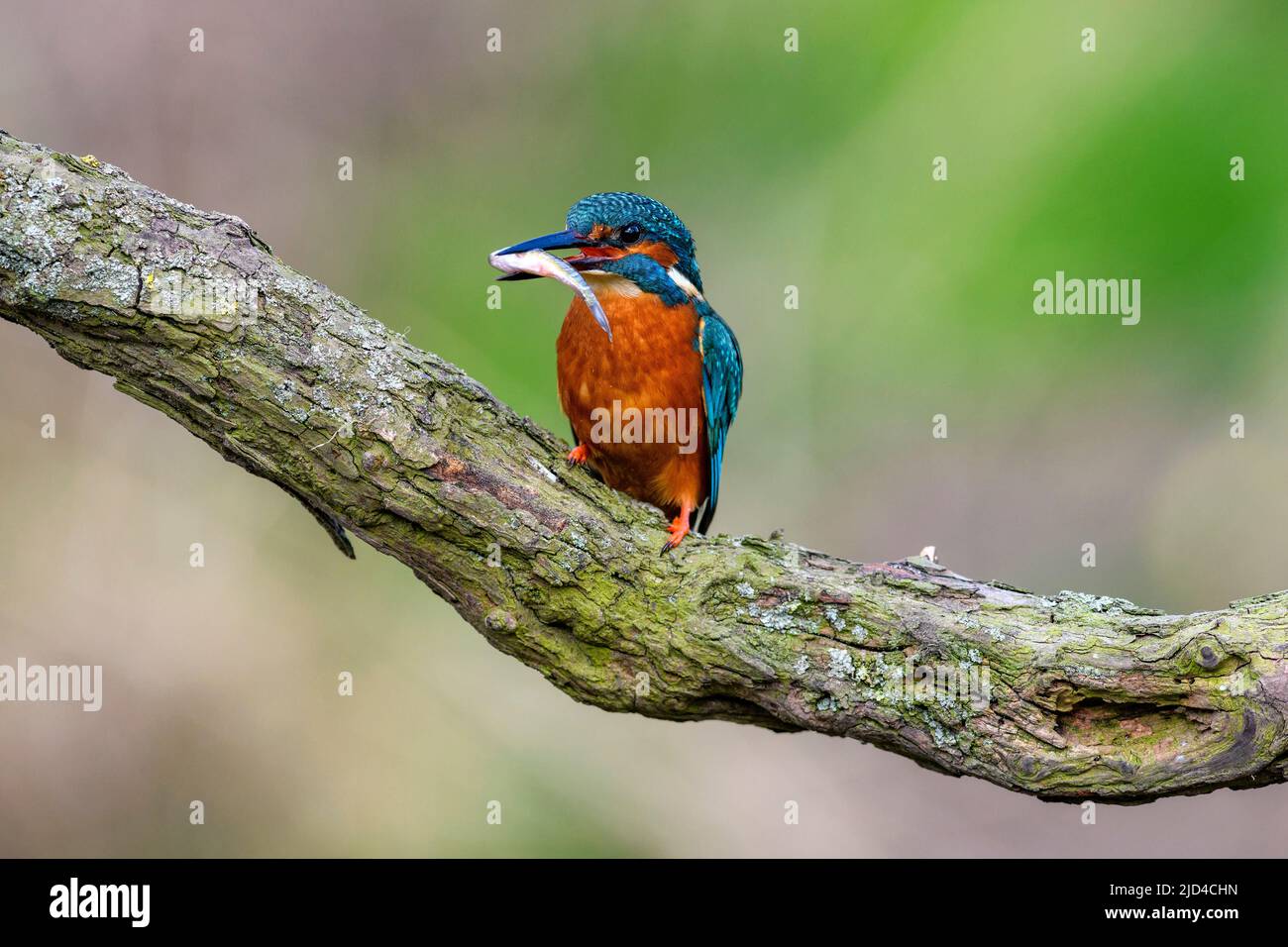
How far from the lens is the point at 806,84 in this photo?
5.95 m

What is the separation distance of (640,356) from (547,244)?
1.80 ft

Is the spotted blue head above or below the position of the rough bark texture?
above

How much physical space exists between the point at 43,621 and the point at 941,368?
4525mm

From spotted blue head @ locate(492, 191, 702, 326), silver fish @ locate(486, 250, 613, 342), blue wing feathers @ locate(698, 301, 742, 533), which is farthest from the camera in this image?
blue wing feathers @ locate(698, 301, 742, 533)

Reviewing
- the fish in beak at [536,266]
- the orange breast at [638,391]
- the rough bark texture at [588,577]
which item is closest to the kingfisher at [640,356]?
the orange breast at [638,391]

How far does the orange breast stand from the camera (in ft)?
12.1

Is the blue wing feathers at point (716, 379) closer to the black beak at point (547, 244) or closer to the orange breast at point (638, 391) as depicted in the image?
the orange breast at point (638, 391)

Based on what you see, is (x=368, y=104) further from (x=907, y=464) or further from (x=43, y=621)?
(x=907, y=464)

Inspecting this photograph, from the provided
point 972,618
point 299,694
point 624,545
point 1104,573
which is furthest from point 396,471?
point 1104,573

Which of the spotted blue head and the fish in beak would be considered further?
the spotted blue head

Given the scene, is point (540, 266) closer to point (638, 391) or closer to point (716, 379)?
point (638, 391)

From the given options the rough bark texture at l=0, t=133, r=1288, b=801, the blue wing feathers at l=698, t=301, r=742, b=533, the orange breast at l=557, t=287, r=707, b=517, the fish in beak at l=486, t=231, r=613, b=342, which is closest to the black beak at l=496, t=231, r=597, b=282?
the fish in beak at l=486, t=231, r=613, b=342

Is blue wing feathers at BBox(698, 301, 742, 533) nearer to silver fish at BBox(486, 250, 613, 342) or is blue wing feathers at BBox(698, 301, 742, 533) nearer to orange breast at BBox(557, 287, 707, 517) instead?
orange breast at BBox(557, 287, 707, 517)

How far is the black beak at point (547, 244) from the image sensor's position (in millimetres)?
3131
